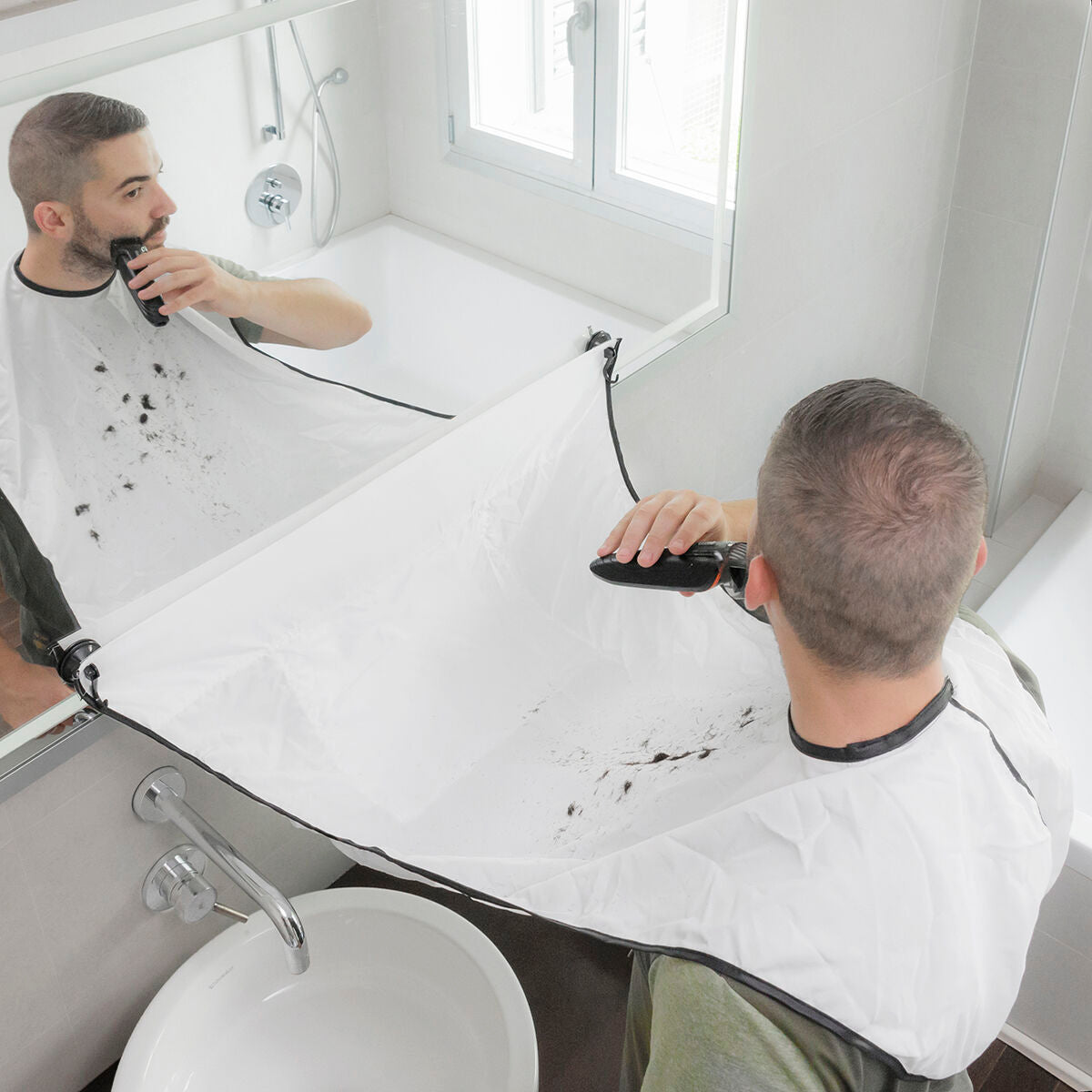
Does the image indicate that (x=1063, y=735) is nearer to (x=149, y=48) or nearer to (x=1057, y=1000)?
Answer: (x=1057, y=1000)

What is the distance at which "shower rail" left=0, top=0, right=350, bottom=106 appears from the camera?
831 mm

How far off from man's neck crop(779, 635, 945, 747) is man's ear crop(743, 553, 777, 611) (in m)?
0.04

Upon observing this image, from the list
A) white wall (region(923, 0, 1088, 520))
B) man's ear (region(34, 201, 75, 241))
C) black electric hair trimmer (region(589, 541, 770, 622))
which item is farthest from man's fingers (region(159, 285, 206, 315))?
white wall (region(923, 0, 1088, 520))

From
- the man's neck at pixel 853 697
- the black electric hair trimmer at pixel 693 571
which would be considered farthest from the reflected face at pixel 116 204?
the man's neck at pixel 853 697

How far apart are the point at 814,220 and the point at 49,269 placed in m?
1.18

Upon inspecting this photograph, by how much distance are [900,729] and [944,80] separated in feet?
4.56

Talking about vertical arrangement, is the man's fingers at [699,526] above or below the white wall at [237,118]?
below

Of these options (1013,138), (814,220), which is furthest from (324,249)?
(1013,138)

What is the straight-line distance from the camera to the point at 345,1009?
4.12 feet

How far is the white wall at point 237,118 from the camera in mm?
885

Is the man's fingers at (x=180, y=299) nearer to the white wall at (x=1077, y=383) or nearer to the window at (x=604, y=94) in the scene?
the window at (x=604, y=94)

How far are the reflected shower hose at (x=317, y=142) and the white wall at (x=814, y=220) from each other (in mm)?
527

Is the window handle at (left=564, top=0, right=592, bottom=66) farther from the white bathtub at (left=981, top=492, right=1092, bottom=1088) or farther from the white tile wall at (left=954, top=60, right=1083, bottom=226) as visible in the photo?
the white bathtub at (left=981, top=492, right=1092, bottom=1088)

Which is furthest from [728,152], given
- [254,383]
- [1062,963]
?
[1062,963]
